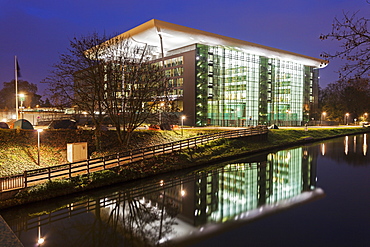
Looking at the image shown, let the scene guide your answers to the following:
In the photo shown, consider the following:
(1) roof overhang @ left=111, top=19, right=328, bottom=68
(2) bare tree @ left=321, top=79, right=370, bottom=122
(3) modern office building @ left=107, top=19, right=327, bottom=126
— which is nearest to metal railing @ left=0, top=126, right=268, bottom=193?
(1) roof overhang @ left=111, top=19, right=328, bottom=68

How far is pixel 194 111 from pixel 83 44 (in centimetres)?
3280

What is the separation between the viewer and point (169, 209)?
13.0 metres

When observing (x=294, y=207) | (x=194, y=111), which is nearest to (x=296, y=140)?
(x=194, y=111)

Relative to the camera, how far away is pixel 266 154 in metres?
29.6

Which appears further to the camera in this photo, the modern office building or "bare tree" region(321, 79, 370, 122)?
"bare tree" region(321, 79, 370, 122)

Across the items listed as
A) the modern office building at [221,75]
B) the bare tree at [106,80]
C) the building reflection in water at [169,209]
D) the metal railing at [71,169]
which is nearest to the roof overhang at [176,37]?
the modern office building at [221,75]

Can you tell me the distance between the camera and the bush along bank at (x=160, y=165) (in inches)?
549

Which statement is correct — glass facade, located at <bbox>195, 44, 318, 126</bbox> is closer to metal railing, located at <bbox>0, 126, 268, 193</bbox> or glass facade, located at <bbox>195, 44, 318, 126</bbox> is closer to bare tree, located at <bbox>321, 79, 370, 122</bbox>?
bare tree, located at <bbox>321, 79, 370, 122</bbox>

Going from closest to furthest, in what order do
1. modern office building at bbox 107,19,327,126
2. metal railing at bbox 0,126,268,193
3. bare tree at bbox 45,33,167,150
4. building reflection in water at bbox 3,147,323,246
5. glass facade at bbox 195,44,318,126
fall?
building reflection in water at bbox 3,147,323,246
metal railing at bbox 0,126,268,193
bare tree at bbox 45,33,167,150
modern office building at bbox 107,19,327,126
glass facade at bbox 195,44,318,126

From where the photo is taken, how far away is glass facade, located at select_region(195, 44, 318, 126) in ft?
178

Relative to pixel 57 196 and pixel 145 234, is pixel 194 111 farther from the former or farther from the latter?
pixel 145 234

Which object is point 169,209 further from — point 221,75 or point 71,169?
point 221,75

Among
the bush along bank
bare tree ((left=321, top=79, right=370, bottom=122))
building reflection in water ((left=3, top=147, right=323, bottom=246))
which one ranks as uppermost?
bare tree ((left=321, top=79, right=370, bottom=122))

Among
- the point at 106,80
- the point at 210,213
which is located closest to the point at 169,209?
the point at 210,213
